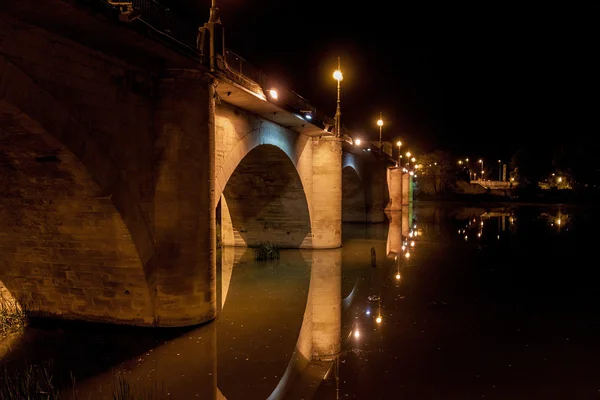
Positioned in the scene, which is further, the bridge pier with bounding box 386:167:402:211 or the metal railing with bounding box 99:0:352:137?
the bridge pier with bounding box 386:167:402:211

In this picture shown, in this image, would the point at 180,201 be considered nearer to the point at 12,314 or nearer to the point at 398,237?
the point at 12,314

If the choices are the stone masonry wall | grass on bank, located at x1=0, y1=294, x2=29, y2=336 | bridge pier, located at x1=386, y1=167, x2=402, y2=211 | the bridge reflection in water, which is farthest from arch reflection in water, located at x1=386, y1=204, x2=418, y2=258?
grass on bank, located at x1=0, y1=294, x2=29, y2=336

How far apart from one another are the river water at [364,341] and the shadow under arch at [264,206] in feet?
15.2

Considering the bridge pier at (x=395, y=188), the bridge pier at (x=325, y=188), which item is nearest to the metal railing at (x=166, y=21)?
the bridge pier at (x=325, y=188)

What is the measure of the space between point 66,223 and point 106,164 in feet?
5.26

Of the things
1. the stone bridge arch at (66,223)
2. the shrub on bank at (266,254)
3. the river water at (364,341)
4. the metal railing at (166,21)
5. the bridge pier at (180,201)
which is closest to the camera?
the river water at (364,341)

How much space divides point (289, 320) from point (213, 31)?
6465mm

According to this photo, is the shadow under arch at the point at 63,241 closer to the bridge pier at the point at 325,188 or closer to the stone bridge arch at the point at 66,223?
the stone bridge arch at the point at 66,223

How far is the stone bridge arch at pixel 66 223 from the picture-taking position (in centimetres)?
741

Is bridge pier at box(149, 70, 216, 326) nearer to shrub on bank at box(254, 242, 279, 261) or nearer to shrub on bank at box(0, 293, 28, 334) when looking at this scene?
shrub on bank at box(0, 293, 28, 334)

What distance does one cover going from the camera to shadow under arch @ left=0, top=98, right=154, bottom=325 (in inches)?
317

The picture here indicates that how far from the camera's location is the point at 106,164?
8.27 m

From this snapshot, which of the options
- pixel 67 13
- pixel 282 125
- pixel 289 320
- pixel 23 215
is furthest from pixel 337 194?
pixel 67 13

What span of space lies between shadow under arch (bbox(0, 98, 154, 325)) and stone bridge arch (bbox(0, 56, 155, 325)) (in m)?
0.02
